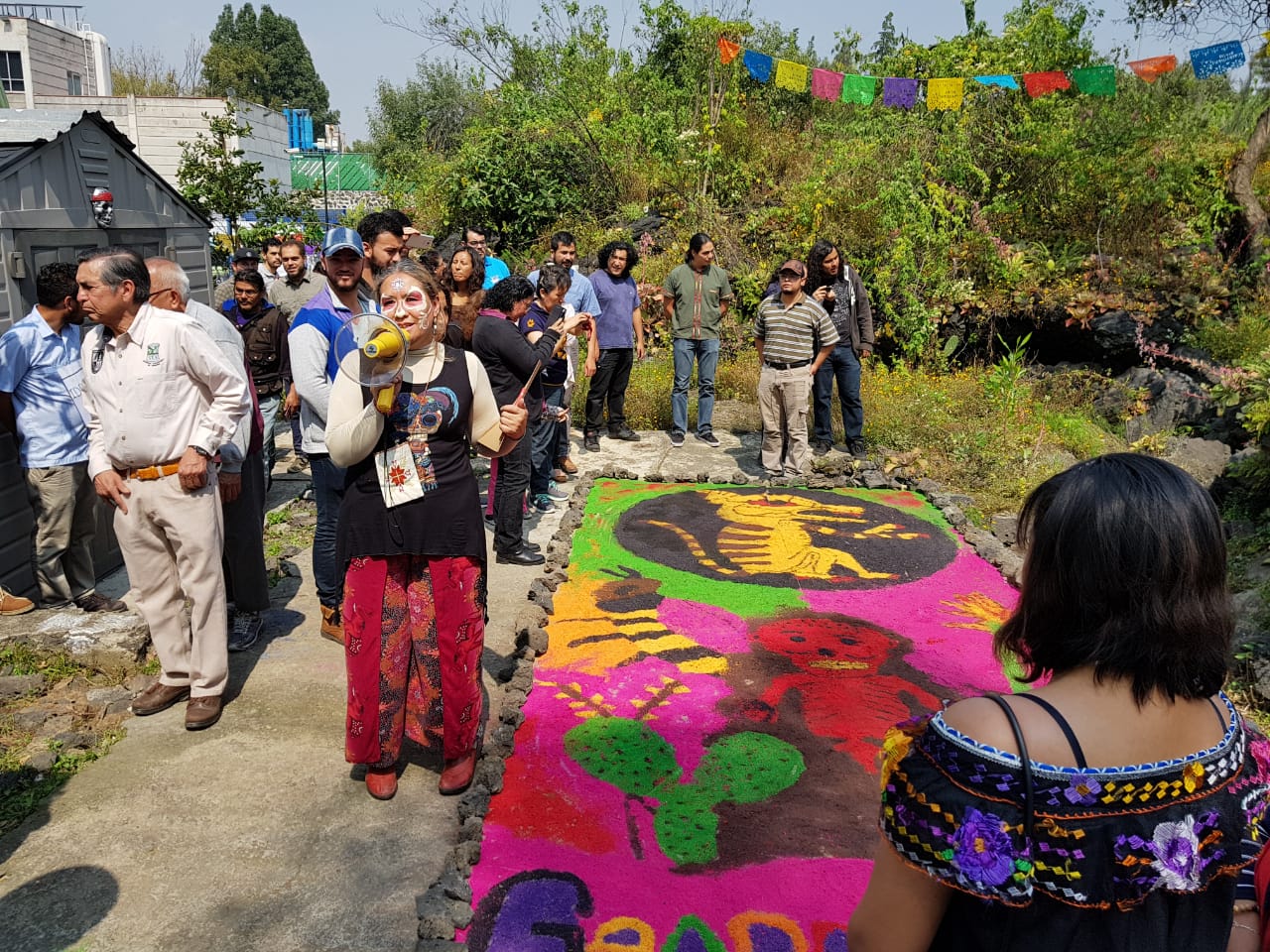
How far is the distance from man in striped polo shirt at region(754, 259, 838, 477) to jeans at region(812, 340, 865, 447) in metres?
0.52

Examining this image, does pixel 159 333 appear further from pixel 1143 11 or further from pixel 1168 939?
pixel 1143 11

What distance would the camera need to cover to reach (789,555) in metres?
6.36

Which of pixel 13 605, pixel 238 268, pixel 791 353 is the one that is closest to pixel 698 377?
pixel 791 353

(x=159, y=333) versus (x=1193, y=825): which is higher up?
Result: (x=159, y=333)

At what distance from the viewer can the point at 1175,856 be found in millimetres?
1412

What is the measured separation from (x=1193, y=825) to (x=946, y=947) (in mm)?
413

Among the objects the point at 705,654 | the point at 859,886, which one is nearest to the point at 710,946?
the point at 859,886

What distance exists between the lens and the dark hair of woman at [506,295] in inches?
229

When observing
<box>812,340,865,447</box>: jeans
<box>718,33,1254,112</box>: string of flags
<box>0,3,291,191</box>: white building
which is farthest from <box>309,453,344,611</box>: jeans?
<box>0,3,291,191</box>: white building

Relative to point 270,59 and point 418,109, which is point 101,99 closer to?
point 418,109

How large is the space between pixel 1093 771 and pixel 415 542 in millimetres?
2557

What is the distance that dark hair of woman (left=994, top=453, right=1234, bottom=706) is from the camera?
4.59 feet

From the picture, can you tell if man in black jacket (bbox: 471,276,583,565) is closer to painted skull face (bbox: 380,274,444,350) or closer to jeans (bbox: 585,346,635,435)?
painted skull face (bbox: 380,274,444,350)

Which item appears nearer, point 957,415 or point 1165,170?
point 957,415
